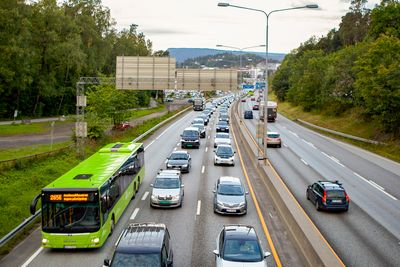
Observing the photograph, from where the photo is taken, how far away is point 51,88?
79625 millimetres

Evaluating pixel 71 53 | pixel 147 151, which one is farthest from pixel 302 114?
pixel 147 151

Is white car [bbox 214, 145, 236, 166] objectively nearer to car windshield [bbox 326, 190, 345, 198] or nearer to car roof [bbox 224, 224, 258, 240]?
car windshield [bbox 326, 190, 345, 198]

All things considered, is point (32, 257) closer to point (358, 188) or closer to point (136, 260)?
point (136, 260)

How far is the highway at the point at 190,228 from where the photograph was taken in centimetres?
1801

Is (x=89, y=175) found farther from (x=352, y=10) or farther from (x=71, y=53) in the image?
(x=352, y=10)

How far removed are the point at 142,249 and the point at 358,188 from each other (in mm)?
21320

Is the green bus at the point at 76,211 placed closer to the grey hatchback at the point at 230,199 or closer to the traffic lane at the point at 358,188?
the grey hatchback at the point at 230,199

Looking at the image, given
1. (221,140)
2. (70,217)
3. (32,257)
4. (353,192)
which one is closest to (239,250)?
(70,217)

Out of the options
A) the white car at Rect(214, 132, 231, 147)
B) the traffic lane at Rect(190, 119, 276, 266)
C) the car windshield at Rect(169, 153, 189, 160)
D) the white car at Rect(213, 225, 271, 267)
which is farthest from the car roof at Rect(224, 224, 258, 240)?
the white car at Rect(214, 132, 231, 147)

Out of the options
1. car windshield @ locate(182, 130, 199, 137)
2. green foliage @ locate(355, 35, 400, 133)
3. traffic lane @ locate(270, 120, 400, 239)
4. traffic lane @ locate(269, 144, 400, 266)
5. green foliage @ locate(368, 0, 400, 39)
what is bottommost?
traffic lane @ locate(269, 144, 400, 266)

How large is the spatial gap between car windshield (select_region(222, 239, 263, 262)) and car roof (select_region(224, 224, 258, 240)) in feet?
0.74

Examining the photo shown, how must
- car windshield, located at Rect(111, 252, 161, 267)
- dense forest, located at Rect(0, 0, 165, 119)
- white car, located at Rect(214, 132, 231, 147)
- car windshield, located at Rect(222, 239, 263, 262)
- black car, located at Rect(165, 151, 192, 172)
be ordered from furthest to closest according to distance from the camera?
dense forest, located at Rect(0, 0, 165, 119)
white car, located at Rect(214, 132, 231, 147)
black car, located at Rect(165, 151, 192, 172)
car windshield, located at Rect(222, 239, 263, 262)
car windshield, located at Rect(111, 252, 161, 267)

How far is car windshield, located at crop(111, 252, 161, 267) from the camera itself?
47.2ft

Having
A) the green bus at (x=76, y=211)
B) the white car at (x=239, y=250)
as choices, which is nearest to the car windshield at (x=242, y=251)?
the white car at (x=239, y=250)
